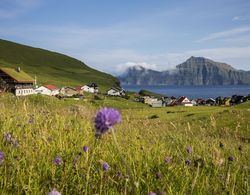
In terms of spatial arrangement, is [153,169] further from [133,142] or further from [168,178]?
[133,142]

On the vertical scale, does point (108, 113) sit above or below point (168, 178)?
above

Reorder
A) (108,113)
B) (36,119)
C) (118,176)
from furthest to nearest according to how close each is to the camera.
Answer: (36,119) < (118,176) < (108,113)

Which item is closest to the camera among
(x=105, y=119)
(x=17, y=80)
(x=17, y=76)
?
(x=105, y=119)

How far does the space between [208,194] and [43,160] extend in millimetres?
2029

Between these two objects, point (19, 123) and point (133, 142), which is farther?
point (19, 123)

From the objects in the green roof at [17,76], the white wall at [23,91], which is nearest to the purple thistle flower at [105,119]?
the white wall at [23,91]

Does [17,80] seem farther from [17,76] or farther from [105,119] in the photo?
[105,119]

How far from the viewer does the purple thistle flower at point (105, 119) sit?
8.26ft

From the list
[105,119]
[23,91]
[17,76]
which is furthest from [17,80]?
[105,119]

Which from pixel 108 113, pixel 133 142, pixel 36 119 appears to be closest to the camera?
pixel 108 113

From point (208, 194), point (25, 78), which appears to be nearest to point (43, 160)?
point (208, 194)

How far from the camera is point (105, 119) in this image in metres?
2.59

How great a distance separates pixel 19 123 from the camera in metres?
7.68

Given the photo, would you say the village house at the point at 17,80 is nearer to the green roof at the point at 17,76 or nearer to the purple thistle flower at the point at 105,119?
the green roof at the point at 17,76
